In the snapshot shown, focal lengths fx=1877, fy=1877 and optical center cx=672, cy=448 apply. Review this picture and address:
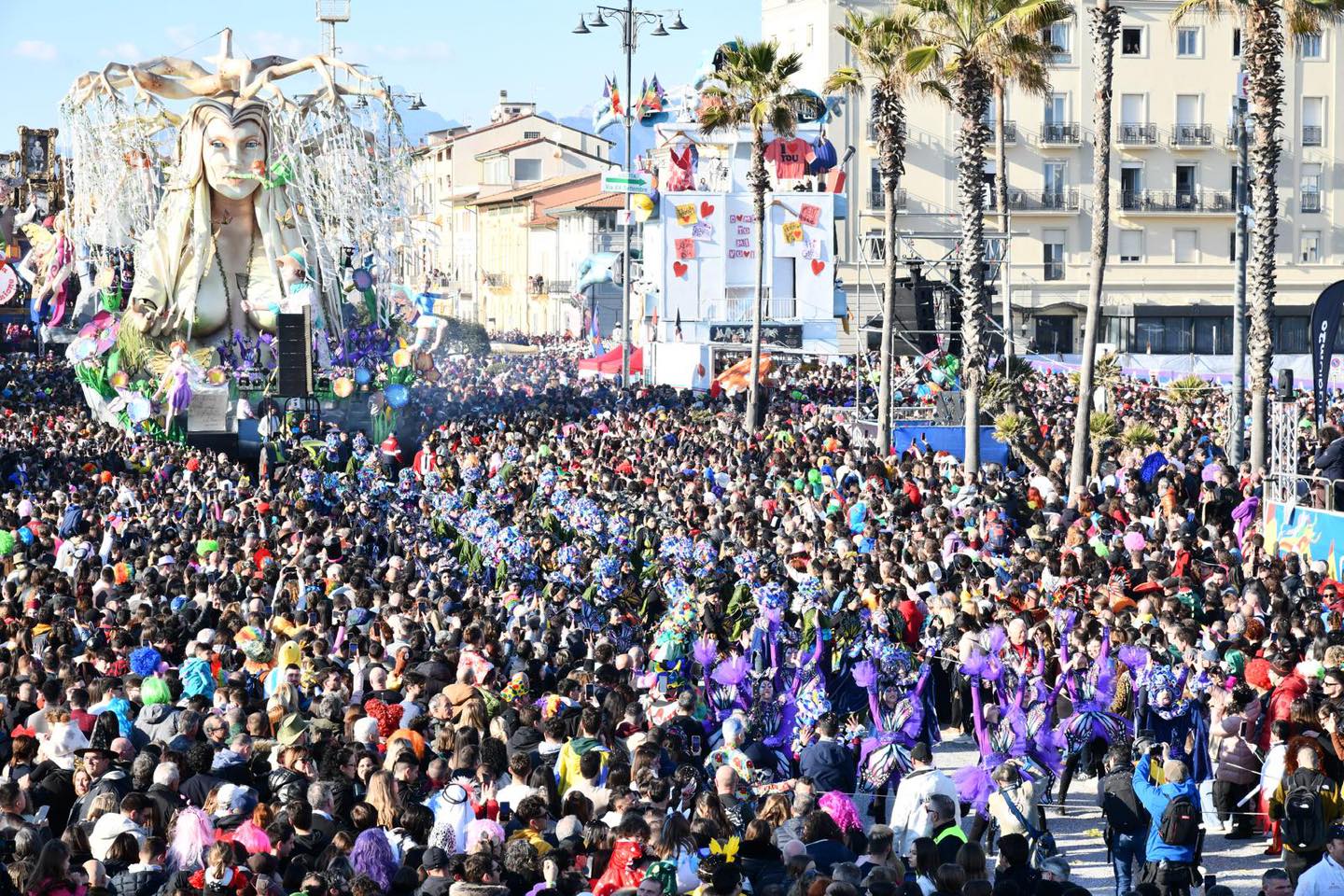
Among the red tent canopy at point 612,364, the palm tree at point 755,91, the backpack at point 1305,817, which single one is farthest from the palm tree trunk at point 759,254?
the backpack at point 1305,817

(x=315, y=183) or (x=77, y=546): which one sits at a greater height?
(x=315, y=183)

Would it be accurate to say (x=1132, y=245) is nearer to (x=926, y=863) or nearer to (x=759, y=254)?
(x=759, y=254)

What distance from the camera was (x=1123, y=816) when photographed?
10.6 m

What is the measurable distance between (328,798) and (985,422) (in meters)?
22.8

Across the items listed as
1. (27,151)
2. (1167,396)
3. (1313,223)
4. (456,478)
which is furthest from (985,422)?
(27,151)

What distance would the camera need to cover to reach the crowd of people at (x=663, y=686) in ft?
29.1

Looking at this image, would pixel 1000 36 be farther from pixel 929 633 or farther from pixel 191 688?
pixel 191 688

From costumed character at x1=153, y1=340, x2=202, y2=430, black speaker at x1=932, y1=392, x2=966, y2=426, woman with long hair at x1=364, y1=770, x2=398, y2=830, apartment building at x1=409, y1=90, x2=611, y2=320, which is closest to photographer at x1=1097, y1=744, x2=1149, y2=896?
woman with long hair at x1=364, y1=770, x2=398, y2=830

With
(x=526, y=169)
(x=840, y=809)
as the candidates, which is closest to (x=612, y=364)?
(x=840, y=809)

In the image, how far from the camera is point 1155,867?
10.3m

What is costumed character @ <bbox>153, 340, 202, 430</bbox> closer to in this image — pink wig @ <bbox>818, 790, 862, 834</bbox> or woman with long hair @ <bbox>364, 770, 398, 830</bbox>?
woman with long hair @ <bbox>364, 770, 398, 830</bbox>

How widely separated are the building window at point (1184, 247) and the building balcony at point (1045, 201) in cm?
362

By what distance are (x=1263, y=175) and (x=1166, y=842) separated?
15.9 meters

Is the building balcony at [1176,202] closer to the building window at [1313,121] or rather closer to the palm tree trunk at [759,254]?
the building window at [1313,121]
